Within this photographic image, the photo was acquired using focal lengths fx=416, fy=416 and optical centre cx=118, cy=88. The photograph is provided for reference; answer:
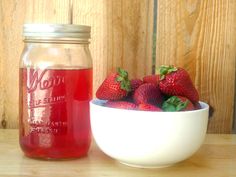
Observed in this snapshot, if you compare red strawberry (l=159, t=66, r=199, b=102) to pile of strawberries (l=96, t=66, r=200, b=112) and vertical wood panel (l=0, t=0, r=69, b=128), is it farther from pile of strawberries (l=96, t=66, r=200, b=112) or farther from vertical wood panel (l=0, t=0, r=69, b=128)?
vertical wood panel (l=0, t=0, r=69, b=128)

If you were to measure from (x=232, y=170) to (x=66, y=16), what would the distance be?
1.61 feet

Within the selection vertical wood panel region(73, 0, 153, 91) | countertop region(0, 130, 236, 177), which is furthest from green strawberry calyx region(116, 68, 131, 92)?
vertical wood panel region(73, 0, 153, 91)

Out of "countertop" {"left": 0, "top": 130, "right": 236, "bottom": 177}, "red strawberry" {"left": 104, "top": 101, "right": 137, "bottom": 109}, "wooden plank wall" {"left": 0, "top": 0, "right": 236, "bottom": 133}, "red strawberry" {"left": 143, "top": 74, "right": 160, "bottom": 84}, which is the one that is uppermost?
"wooden plank wall" {"left": 0, "top": 0, "right": 236, "bottom": 133}

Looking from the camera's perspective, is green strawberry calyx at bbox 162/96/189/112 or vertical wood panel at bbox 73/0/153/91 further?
vertical wood panel at bbox 73/0/153/91

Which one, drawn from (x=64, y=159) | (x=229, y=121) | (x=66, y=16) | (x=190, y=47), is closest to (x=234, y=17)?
(x=190, y=47)

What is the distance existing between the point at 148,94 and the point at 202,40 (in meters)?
0.32

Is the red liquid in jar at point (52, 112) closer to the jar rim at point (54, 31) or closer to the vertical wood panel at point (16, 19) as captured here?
the jar rim at point (54, 31)

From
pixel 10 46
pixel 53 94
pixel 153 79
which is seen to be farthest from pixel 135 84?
pixel 10 46

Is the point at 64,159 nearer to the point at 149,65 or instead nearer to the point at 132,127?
the point at 132,127

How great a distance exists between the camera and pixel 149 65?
932mm

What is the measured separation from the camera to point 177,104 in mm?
643

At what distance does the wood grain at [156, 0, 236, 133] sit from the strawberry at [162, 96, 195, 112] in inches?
11.4

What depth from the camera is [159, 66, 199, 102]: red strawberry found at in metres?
0.66

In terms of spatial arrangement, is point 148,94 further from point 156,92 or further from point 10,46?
point 10,46
